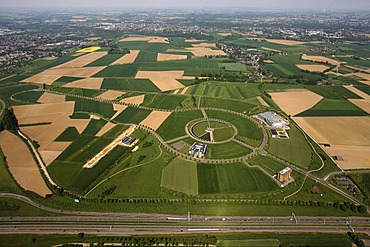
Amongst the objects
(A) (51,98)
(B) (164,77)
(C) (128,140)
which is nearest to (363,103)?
A: (B) (164,77)

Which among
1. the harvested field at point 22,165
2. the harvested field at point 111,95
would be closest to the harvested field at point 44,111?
the harvested field at point 22,165

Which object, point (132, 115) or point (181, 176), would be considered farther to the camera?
point (132, 115)

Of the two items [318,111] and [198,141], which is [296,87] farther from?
[198,141]

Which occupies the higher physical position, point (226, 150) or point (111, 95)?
point (226, 150)

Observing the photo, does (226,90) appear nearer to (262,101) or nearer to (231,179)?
(262,101)

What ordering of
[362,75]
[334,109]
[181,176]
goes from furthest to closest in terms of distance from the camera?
[362,75]
[334,109]
[181,176]

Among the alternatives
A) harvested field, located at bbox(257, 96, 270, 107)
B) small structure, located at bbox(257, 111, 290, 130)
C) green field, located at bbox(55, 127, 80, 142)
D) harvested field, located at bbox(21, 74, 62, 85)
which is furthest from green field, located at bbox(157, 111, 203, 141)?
harvested field, located at bbox(21, 74, 62, 85)
